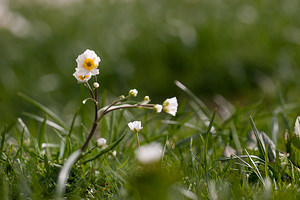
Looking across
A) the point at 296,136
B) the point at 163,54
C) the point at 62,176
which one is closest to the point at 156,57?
the point at 163,54

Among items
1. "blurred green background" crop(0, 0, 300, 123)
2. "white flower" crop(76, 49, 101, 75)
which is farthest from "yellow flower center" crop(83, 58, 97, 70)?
"blurred green background" crop(0, 0, 300, 123)

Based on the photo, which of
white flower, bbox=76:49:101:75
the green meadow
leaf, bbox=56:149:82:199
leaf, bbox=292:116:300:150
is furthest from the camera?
the green meadow

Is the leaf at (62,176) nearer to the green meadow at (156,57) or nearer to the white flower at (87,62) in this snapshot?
the white flower at (87,62)

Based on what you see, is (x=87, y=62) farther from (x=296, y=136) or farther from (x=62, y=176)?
(x=296, y=136)

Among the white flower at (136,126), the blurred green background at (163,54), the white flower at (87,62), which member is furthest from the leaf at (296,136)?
the blurred green background at (163,54)

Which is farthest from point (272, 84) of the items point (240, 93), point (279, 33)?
point (279, 33)

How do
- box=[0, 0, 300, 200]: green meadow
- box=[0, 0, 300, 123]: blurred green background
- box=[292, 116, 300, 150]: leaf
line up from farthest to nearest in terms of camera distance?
box=[0, 0, 300, 123]: blurred green background → box=[0, 0, 300, 200]: green meadow → box=[292, 116, 300, 150]: leaf

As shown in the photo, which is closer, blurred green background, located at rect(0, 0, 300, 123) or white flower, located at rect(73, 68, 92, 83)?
white flower, located at rect(73, 68, 92, 83)

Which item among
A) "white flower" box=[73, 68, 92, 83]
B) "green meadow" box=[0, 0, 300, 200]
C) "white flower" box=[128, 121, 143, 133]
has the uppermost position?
"white flower" box=[73, 68, 92, 83]

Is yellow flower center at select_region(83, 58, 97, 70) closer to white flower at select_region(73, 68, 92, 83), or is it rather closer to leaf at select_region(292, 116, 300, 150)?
white flower at select_region(73, 68, 92, 83)

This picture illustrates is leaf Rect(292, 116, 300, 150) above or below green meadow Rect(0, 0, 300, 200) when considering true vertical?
above

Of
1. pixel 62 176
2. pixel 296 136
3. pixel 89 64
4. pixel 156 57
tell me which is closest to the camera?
pixel 62 176
